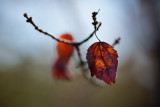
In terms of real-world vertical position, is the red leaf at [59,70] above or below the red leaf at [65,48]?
above

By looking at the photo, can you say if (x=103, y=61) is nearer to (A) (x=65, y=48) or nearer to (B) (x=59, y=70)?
(A) (x=65, y=48)

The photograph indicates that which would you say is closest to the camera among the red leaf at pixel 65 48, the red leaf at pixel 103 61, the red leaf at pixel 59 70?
the red leaf at pixel 103 61

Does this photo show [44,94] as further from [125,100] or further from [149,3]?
[149,3]

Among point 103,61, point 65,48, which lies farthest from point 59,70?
point 103,61

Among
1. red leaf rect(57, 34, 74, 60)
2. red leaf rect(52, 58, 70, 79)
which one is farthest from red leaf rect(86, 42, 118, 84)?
red leaf rect(52, 58, 70, 79)

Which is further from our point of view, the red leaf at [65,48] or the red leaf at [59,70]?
the red leaf at [59,70]

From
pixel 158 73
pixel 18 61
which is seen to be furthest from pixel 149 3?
pixel 18 61

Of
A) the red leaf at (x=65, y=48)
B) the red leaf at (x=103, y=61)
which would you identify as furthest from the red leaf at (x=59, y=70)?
the red leaf at (x=103, y=61)

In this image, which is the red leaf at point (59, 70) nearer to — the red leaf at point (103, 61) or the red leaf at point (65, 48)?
the red leaf at point (65, 48)

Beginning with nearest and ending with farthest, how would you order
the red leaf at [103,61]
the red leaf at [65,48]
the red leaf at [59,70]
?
the red leaf at [103,61]
the red leaf at [65,48]
the red leaf at [59,70]
